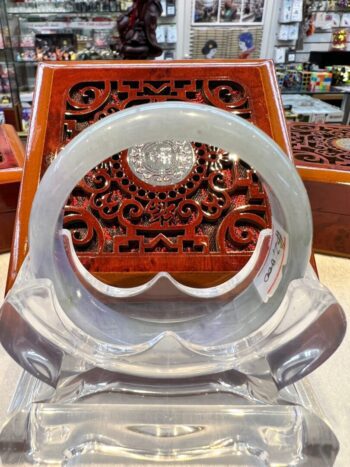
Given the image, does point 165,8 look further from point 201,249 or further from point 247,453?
point 247,453

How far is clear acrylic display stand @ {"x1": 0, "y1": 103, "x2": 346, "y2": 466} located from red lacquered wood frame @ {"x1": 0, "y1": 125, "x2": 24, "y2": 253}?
354mm

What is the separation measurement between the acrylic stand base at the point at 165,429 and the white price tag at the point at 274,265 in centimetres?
11

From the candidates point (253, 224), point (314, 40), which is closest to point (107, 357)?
point (253, 224)

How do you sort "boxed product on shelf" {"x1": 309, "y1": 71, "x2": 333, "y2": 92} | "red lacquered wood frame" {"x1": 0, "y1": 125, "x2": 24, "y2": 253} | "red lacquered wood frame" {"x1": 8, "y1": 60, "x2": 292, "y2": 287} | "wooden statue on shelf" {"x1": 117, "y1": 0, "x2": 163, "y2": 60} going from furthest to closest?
"boxed product on shelf" {"x1": 309, "y1": 71, "x2": 333, "y2": 92} < "wooden statue on shelf" {"x1": 117, "y1": 0, "x2": 163, "y2": 60} < "red lacquered wood frame" {"x1": 0, "y1": 125, "x2": 24, "y2": 253} < "red lacquered wood frame" {"x1": 8, "y1": 60, "x2": 292, "y2": 287}

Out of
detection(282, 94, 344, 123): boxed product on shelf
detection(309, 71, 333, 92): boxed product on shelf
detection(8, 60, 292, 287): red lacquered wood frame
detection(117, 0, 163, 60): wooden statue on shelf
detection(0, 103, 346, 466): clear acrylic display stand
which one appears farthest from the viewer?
detection(309, 71, 333, 92): boxed product on shelf

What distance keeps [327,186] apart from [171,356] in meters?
0.53

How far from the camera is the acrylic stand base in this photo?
456 millimetres

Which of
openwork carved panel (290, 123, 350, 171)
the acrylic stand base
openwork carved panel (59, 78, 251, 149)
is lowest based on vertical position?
the acrylic stand base

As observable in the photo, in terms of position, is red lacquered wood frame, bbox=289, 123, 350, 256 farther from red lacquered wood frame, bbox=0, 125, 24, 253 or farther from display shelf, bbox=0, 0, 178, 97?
display shelf, bbox=0, 0, 178, 97

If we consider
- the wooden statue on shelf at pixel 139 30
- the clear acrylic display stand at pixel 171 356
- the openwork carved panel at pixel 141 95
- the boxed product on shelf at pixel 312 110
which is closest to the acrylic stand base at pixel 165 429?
the clear acrylic display stand at pixel 171 356

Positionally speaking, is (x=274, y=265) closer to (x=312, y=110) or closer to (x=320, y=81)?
(x=312, y=110)

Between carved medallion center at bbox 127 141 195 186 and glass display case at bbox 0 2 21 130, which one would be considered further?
glass display case at bbox 0 2 21 130

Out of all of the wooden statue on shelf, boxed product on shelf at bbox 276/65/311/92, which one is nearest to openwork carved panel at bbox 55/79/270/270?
the wooden statue on shelf

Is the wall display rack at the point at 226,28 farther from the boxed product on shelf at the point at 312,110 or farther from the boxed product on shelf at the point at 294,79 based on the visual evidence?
the boxed product on shelf at the point at 312,110
